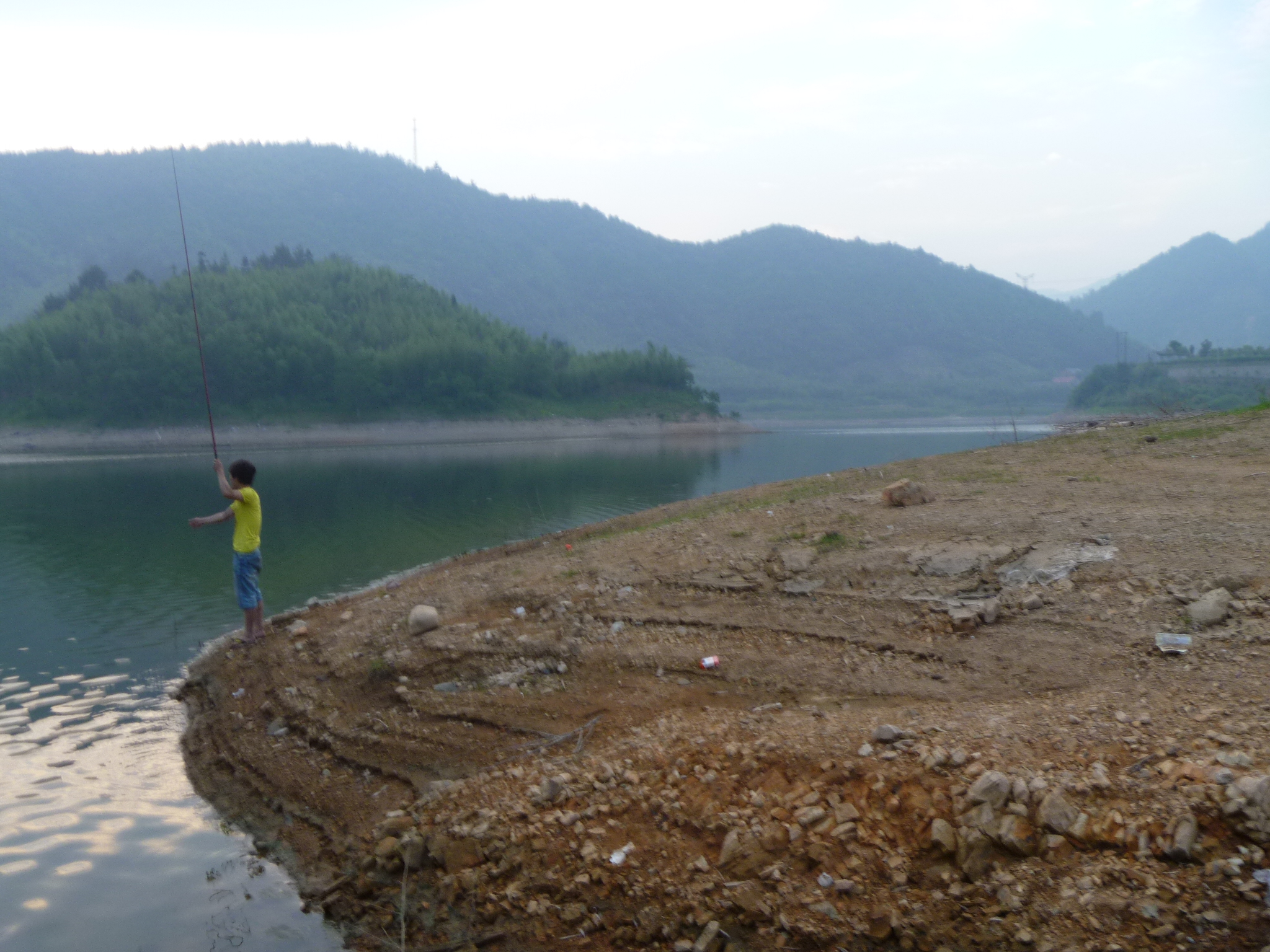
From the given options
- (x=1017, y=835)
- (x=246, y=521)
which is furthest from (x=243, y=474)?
(x=1017, y=835)

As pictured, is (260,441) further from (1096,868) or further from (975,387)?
(975,387)

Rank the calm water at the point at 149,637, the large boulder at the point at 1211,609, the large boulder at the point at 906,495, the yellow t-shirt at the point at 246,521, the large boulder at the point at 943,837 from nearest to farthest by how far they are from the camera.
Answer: the large boulder at the point at 943,837
the calm water at the point at 149,637
the large boulder at the point at 1211,609
the yellow t-shirt at the point at 246,521
the large boulder at the point at 906,495

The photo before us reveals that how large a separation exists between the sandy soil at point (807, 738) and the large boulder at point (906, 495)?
0.27 m

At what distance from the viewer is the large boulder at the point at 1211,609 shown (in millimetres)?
5246

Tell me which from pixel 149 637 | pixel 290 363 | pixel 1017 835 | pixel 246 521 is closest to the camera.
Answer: pixel 1017 835

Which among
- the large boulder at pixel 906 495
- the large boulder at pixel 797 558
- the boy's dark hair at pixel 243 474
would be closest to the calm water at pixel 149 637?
the boy's dark hair at pixel 243 474

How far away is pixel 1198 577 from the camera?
5828mm

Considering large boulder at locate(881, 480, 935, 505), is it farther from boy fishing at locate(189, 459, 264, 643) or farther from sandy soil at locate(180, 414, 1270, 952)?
boy fishing at locate(189, 459, 264, 643)

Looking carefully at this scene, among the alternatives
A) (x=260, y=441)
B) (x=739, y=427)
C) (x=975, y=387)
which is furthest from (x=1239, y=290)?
(x=260, y=441)

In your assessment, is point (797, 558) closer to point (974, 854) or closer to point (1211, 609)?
point (1211, 609)

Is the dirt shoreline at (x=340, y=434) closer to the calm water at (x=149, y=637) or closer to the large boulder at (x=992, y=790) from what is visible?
the calm water at (x=149, y=637)

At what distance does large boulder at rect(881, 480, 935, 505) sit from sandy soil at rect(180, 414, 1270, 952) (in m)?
0.27

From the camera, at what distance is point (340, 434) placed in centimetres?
6631

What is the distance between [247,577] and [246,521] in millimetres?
625
